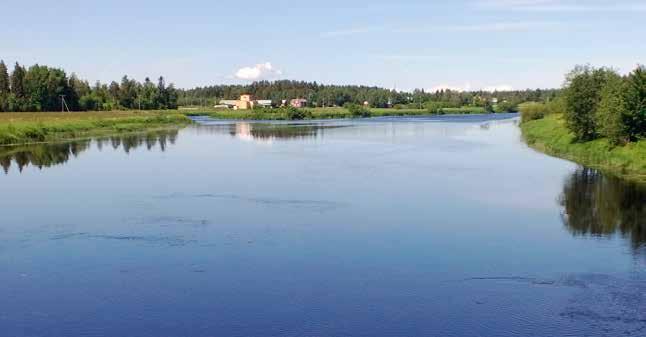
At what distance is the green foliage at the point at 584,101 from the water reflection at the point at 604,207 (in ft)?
33.1

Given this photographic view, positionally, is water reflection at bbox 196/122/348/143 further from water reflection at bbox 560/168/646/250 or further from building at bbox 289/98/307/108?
building at bbox 289/98/307/108

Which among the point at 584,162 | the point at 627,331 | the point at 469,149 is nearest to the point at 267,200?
the point at 627,331

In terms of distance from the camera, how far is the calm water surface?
1220 centimetres

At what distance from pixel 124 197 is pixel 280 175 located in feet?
27.7

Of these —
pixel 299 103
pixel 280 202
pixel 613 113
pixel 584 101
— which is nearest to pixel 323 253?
pixel 280 202

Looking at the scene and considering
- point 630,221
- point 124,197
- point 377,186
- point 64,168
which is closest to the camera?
point 630,221

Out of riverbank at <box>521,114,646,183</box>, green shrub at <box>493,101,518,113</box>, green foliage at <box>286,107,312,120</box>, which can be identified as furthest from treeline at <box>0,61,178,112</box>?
green shrub at <box>493,101,518,113</box>

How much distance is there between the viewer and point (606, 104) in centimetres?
3472

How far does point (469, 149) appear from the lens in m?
45.6

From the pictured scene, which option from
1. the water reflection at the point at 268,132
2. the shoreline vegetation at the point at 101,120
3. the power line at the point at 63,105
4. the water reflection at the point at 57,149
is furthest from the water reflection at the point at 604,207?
the power line at the point at 63,105

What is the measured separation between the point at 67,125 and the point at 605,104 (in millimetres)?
50645

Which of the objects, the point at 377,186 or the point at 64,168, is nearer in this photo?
the point at 377,186

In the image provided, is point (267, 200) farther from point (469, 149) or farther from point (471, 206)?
point (469, 149)

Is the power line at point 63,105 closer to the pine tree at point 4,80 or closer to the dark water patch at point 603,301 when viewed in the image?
the pine tree at point 4,80
